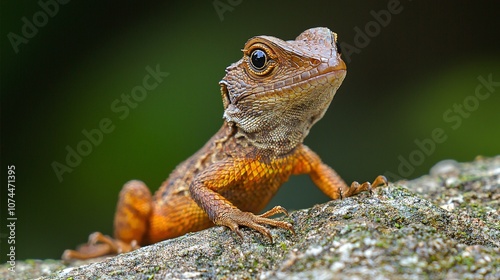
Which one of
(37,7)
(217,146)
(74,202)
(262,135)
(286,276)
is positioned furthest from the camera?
(74,202)

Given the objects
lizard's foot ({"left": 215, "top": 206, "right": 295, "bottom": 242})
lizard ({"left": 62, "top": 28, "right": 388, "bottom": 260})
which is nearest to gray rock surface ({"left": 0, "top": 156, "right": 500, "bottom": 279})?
lizard's foot ({"left": 215, "top": 206, "right": 295, "bottom": 242})

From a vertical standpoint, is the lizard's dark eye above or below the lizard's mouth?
above

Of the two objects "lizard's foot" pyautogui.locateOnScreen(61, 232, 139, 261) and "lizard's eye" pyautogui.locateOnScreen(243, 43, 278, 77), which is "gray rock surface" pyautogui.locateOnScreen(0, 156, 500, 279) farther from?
"lizard's foot" pyautogui.locateOnScreen(61, 232, 139, 261)

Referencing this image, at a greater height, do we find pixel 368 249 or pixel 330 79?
pixel 330 79

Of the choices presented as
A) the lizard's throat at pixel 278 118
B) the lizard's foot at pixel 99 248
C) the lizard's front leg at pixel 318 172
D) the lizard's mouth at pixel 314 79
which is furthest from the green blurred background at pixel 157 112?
the lizard's mouth at pixel 314 79

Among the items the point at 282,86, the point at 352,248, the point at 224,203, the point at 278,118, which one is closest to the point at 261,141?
the point at 278,118

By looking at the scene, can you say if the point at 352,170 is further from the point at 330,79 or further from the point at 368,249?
the point at 368,249

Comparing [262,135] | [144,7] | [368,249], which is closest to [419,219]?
[368,249]
